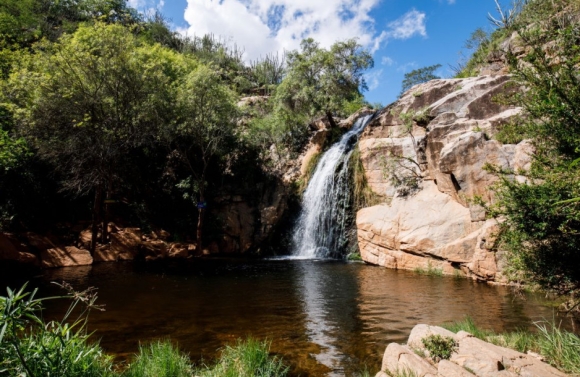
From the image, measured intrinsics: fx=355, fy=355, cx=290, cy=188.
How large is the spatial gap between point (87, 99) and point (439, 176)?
1714 centimetres

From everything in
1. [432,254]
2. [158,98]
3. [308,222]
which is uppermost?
[158,98]

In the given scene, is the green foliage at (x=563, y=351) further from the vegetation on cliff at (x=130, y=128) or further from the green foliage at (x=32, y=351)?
the vegetation on cliff at (x=130, y=128)

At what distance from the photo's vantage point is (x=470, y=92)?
18438mm

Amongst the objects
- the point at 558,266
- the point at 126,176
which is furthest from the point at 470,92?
the point at 126,176

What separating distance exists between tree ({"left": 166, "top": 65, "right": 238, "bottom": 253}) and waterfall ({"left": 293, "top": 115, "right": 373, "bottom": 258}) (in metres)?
6.15

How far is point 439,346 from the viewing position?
4.96 meters

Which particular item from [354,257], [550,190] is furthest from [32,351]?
[354,257]

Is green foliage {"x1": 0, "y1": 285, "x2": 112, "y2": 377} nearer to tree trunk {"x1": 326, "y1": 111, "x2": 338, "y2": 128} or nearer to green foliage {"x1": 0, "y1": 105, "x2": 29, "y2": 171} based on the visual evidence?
green foliage {"x1": 0, "y1": 105, "x2": 29, "y2": 171}

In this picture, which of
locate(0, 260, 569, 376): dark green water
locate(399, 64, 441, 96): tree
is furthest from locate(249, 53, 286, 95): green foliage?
locate(0, 260, 569, 376): dark green water

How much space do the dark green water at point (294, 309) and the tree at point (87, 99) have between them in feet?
19.6

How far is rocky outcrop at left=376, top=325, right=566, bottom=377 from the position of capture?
4355 millimetres

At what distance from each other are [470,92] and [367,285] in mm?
12316

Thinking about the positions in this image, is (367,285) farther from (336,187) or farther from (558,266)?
(336,187)

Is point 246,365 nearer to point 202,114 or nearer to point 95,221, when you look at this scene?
point 95,221
